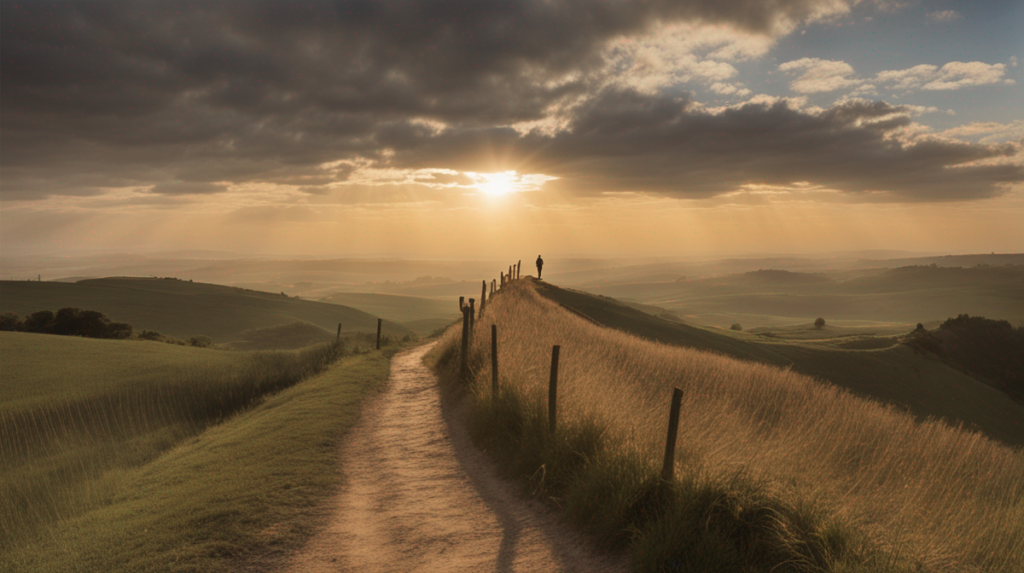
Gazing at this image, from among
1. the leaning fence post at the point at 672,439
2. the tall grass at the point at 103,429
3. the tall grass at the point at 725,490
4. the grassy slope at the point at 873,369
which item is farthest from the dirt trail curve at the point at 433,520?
the grassy slope at the point at 873,369

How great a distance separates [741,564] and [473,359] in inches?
526

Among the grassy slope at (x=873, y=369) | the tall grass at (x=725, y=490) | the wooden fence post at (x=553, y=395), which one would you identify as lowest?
the grassy slope at (x=873, y=369)

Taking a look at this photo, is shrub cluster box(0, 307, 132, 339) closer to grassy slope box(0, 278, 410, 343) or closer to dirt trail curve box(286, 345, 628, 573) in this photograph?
grassy slope box(0, 278, 410, 343)

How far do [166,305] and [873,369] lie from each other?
408 feet

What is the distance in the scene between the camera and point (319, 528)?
28.4 feet

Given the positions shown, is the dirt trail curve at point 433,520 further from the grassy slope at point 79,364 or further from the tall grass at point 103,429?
the grassy slope at point 79,364

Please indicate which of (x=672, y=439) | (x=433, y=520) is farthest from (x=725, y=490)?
(x=433, y=520)

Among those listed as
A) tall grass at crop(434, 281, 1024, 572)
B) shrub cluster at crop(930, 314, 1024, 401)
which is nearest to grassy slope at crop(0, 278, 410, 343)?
tall grass at crop(434, 281, 1024, 572)

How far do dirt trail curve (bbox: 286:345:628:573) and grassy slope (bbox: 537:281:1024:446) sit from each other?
2919 cm

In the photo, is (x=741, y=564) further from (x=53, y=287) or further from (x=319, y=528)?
(x=53, y=287)

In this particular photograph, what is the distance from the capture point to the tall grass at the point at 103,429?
13273mm

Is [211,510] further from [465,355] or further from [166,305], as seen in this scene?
[166,305]

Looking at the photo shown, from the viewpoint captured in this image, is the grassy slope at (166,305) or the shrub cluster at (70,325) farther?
the grassy slope at (166,305)

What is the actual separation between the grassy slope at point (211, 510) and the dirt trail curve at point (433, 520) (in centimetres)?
69
